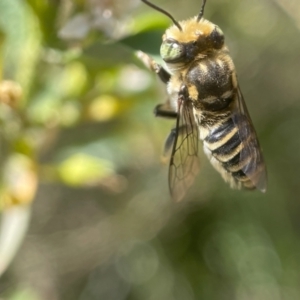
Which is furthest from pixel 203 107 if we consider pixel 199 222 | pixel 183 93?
pixel 199 222

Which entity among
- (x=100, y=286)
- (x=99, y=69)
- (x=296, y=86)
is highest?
(x=99, y=69)

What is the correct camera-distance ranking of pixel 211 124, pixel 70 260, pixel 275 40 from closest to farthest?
1. pixel 211 124
2. pixel 70 260
3. pixel 275 40

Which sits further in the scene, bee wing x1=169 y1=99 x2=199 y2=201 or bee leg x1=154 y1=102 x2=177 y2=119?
bee leg x1=154 y1=102 x2=177 y2=119

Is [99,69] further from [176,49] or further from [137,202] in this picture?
[137,202]

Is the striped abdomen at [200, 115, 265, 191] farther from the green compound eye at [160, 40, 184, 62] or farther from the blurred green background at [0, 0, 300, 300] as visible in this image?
the blurred green background at [0, 0, 300, 300]

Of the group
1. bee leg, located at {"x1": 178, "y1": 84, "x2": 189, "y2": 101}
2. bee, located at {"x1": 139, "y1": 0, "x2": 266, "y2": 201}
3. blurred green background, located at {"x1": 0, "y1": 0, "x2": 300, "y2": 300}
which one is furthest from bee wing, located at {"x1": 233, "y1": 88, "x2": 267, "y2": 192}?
blurred green background, located at {"x1": 0, "y1": 0, "x2": 300, "y2": 300}

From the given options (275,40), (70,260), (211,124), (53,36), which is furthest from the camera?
(275,40)

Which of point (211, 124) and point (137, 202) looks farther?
point (137, 202)

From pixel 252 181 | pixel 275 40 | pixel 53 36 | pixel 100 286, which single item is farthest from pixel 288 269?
pixel 53 36

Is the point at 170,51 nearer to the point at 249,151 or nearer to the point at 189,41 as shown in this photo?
the point at 189,41
